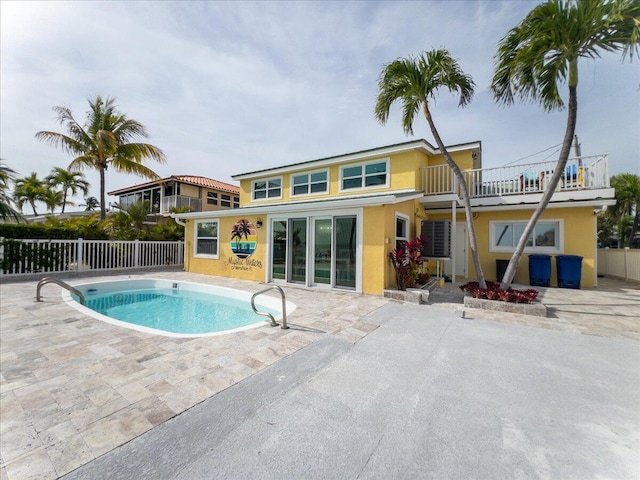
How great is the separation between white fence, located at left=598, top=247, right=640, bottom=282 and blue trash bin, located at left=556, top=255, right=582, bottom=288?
15.6ft

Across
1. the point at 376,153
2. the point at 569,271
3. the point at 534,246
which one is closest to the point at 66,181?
the point at 376,153

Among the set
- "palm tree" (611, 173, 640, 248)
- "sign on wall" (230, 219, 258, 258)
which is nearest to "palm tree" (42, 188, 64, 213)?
"sign on wall" (230, 219, 258, 258)

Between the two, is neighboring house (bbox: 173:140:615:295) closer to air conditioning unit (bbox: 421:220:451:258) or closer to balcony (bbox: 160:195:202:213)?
air conditioning unit (bbox: 421:220:451:258)

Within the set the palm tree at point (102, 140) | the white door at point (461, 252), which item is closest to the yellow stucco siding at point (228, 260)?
the palm tree at point (102, 140)

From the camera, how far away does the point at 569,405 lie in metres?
2.77

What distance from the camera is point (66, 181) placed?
25406 millimetres

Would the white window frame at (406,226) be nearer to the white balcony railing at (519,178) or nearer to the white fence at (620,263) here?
the white balcony railing at (519,178)

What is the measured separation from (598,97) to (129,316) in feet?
45.0

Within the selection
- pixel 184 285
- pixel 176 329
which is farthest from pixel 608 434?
pixel 184 285

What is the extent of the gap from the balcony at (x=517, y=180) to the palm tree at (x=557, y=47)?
370cm

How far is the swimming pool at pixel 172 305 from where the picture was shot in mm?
6500

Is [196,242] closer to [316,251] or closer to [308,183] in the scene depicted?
[308,183]

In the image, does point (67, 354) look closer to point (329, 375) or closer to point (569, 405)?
point (329, 375)

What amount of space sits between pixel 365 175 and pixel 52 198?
32.1 m
